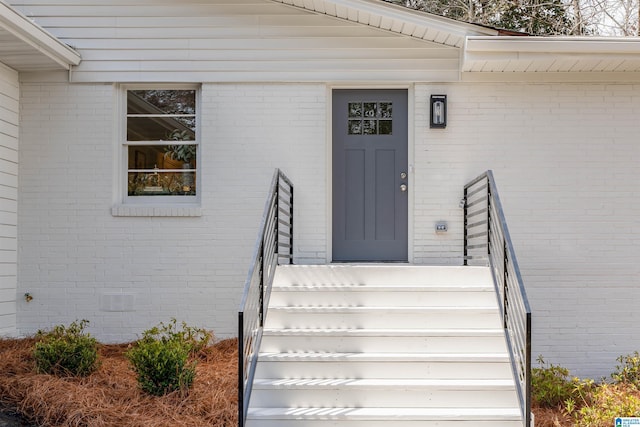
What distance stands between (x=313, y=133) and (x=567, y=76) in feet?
8.78

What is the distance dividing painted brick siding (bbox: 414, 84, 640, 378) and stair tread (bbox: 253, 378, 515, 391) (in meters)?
2.16

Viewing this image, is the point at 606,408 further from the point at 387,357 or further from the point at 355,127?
the point at 355,127

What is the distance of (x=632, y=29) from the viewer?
46.1 feet

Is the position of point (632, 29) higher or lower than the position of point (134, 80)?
higher

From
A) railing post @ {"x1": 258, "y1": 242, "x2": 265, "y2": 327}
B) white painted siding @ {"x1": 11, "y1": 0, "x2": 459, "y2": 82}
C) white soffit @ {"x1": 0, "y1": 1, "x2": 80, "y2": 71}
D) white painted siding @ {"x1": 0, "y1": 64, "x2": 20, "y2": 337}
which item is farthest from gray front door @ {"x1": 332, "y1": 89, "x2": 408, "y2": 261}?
white painted siding @ {"x1": 0, "y1": 64, "x2": 20, "y2": 337}

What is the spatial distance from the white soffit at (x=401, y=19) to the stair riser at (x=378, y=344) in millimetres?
3023

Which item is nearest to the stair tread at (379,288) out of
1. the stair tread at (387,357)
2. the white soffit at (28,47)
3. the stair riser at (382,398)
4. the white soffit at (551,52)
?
the stair tread at (387,357)

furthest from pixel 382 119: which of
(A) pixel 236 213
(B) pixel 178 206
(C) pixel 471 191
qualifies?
(B) pixel 178 206

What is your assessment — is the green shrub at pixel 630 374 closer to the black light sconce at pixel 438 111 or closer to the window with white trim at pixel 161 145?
the black light sconce at pixel 438 111

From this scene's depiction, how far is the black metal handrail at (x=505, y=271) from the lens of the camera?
4.29 m

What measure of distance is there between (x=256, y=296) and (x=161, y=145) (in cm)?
277

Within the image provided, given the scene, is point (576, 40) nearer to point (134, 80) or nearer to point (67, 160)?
point (134, 80)

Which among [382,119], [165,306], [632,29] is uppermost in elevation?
[632,29]

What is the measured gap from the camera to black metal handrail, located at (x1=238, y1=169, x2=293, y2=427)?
4270 millimetres
